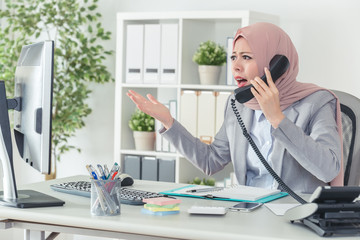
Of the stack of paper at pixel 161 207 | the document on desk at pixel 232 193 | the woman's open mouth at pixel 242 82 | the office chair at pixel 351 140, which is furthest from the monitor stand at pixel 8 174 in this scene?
the office chair at pixel 351 140

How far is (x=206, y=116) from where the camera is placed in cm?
369

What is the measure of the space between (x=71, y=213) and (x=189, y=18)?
7.39 ft

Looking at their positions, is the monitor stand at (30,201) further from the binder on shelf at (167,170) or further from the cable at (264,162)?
the binder on shelf at (167,170)

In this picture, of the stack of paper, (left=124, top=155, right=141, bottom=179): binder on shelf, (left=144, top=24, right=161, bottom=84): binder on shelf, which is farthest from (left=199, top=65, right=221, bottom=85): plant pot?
the stack of paper

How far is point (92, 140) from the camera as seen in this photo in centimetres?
453

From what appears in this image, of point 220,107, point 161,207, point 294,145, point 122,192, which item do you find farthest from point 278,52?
point 220,107

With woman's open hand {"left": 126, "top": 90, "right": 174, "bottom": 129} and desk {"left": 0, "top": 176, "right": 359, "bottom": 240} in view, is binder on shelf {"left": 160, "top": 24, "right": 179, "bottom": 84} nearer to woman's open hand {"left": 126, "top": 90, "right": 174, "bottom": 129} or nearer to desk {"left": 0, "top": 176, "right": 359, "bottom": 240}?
woman's open hand {"left": 126, "top": 90, "right": 174, "bottom": 129}

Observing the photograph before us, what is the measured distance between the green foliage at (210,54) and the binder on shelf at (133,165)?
2.44 ft

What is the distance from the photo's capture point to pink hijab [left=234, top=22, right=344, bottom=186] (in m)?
2.31

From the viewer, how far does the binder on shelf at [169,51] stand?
12.3 feet

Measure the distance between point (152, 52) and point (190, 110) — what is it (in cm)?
43

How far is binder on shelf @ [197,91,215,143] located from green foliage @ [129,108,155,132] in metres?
0.37

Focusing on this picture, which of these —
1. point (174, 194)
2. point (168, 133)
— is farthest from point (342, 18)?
point (174, 194)

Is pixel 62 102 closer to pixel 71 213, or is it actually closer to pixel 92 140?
pixel 92 140
